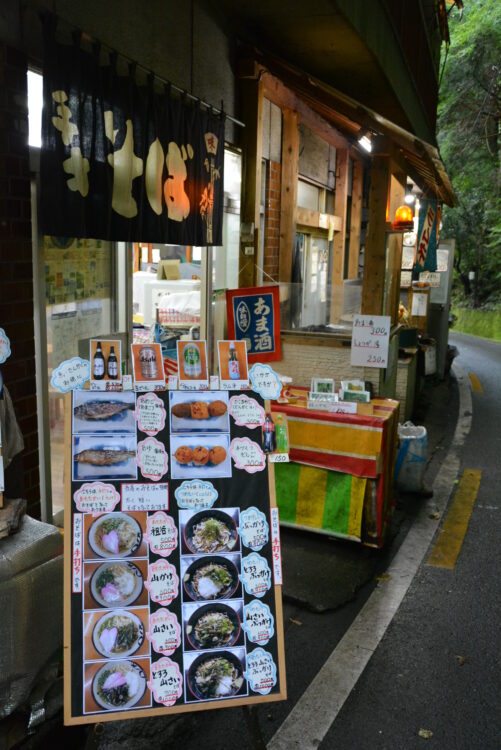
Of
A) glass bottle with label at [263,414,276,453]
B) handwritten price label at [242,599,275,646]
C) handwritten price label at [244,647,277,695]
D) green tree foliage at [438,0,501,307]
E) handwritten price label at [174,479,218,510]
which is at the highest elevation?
green tree foliage at [438,0,501,307]

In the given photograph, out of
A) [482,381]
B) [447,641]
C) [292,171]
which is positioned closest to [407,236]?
[482,381]

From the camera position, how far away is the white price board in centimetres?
739

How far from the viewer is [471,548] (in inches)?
262

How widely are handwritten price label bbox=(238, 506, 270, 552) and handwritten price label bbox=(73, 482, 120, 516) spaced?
2.34 ft

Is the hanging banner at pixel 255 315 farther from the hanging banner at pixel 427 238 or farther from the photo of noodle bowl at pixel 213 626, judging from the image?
the hanging banner at pixel 427 238

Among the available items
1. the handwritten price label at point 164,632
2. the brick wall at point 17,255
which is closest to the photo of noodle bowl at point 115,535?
the handwritten price label at point 164,632

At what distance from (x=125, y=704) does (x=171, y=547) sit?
0.80m

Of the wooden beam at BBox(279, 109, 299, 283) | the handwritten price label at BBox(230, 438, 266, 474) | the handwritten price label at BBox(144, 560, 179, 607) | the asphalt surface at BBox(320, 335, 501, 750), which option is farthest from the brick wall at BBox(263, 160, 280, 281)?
the handwritten price label at BBox(144, 560, 179, 607)

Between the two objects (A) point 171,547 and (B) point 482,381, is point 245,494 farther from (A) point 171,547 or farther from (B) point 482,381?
(B) point 482,381

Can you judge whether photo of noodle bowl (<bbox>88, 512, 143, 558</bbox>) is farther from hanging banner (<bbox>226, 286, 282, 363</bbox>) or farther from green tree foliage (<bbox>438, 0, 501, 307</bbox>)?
green tree foliage (<bbox>438, 0, 501, 307</bbox>)

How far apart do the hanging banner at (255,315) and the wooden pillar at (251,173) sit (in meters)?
0.99

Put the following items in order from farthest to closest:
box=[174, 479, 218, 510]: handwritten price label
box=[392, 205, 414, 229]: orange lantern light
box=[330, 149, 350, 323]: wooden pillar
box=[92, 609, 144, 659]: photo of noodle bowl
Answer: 1. box=[330, 149, 350, 323]: wooden pillar
2. box=[392, 205, 414, 229]: orange lantern light
3. box=[174, 479, 218, 510]: handwritten price label
4. box=[92, 609, 144, 659]: photo of noodle bowl

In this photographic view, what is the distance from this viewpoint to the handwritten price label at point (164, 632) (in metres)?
3.37

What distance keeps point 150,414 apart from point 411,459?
16.8 feet
